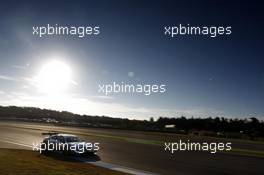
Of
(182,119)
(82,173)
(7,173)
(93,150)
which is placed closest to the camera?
(7,173)

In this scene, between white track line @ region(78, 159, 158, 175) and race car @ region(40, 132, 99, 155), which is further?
race car @ region(40, 132, 99, 155)

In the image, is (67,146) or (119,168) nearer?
(119,168)

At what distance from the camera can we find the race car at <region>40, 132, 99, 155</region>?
2441cm

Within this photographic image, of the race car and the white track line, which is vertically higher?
the race car

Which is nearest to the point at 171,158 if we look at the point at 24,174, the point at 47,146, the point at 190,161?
the point at 190,161

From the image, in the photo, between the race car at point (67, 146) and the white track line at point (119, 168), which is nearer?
the white track line at point (119, 168)

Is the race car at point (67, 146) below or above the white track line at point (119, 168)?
above

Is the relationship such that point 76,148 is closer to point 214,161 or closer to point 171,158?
point 171,158

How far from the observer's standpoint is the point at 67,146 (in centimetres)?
2469

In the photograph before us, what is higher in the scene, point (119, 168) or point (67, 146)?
point (67, 146)

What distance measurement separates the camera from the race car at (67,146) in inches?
961

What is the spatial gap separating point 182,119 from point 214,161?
68.9 meters

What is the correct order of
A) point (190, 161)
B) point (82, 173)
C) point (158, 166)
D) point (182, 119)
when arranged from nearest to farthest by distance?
1. point (82, 173)
2. point (158, 166)
3. point (190, 161)
4. point (182, 119)

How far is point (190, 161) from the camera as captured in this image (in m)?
23.5
